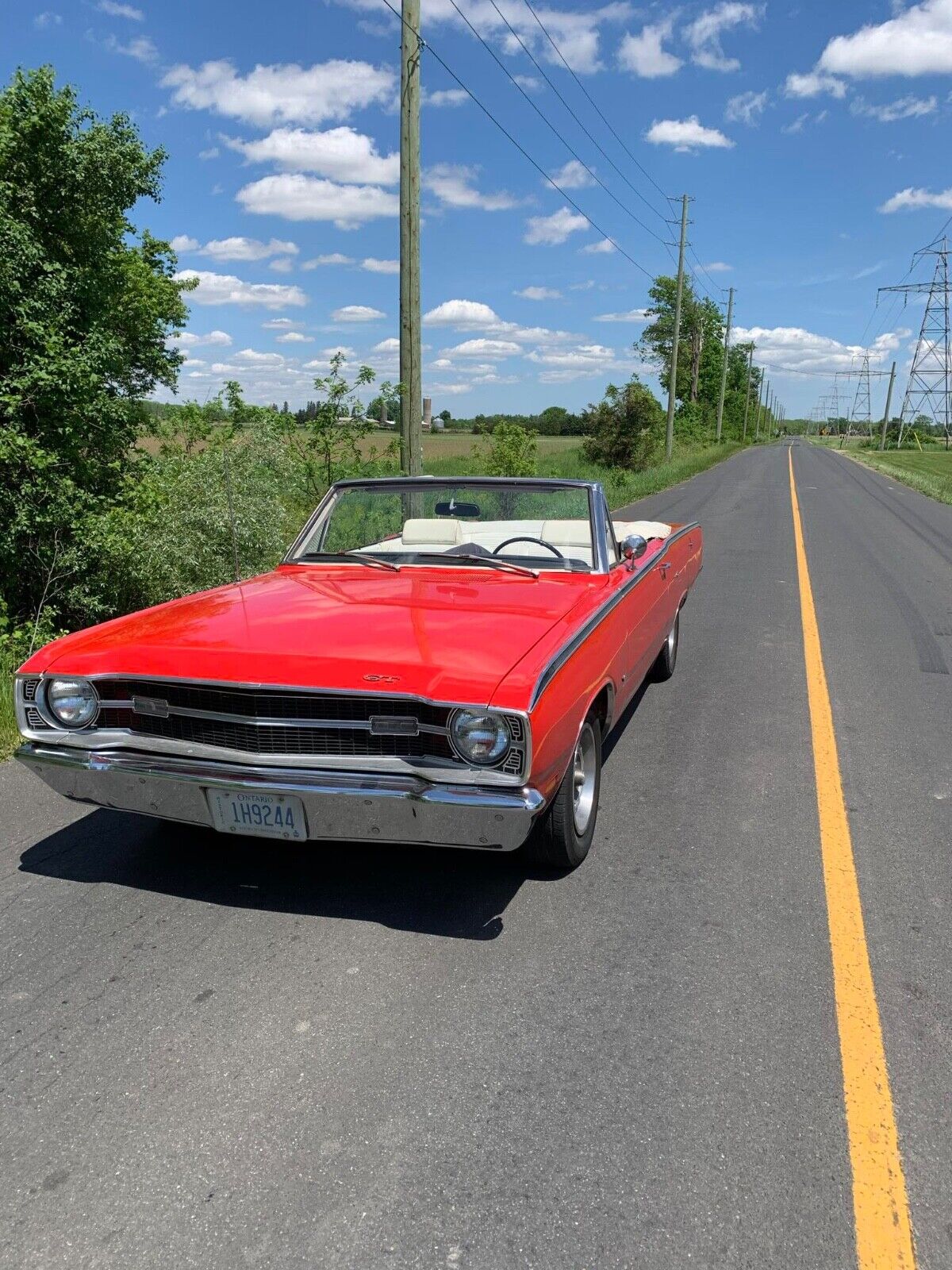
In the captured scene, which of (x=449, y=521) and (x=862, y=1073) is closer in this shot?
(x=862, y=1073)

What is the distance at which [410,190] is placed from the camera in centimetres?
968

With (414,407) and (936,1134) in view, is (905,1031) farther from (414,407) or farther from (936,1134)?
(414,407)

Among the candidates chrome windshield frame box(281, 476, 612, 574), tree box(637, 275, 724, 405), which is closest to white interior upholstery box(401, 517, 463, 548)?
chrome windshield frame box(281, 476, 612, 574)

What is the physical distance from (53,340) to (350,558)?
13.8 feet

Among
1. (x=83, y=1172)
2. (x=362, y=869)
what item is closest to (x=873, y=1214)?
(x=83, y=1172)

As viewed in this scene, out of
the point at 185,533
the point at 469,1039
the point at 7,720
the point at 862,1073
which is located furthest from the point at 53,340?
the point at 862,1073

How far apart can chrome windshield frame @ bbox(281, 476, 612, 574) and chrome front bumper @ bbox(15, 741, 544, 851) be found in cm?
191

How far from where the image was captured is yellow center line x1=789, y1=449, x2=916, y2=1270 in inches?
79.9

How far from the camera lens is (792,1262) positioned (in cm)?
195

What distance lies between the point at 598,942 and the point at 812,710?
3203 millimetres

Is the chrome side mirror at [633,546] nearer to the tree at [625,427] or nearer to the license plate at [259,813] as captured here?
the license plate at [259,813]

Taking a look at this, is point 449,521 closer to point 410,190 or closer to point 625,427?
point 410,190

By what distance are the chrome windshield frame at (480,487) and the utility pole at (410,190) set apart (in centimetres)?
507

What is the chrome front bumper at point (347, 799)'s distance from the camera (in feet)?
9.67
